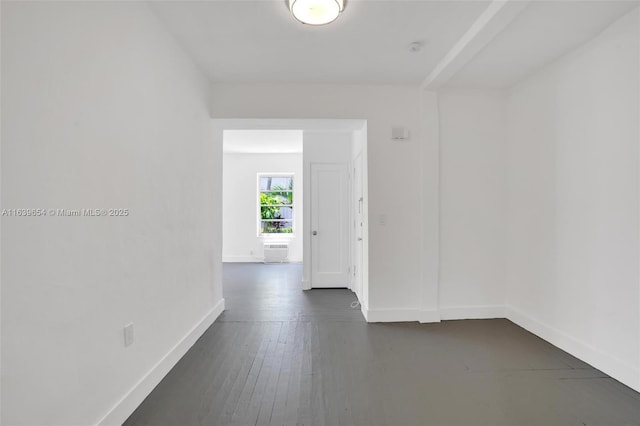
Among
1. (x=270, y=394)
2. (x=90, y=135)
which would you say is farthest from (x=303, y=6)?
(x=270, y=394)

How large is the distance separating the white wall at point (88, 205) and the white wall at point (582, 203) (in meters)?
3.30

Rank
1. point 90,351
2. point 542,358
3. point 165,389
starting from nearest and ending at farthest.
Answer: point 90,351, point 165,389, point 542,358

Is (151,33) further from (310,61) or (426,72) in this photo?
(426,72)

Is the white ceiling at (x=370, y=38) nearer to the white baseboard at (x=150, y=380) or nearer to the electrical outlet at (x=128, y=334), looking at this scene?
the electrical outlet at (x=128, y=334)

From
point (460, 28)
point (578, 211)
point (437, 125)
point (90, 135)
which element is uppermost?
point (460, 28)

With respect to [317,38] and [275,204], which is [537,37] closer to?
[317,38]

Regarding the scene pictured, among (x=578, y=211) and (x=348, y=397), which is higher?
(x=578, y=211)

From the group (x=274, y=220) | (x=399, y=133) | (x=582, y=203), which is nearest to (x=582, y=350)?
(x=582, y=203)

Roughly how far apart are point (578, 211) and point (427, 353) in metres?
1.73

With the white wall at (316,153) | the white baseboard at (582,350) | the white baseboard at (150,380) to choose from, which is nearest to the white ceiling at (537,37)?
the white wall at (316,153)

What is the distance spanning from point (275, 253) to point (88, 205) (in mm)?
5965

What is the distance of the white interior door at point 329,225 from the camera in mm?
4844

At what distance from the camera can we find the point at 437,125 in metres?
3.35

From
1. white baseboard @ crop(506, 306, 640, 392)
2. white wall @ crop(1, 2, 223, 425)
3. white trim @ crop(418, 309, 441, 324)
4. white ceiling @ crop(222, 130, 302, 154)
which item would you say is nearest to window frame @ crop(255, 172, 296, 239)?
white ceiling @ crop(222, 130, 302, 154)
